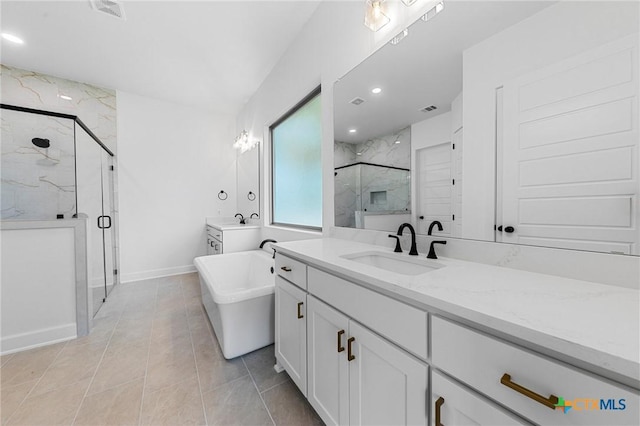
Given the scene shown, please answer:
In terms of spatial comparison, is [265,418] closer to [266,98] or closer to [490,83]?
[490,83]

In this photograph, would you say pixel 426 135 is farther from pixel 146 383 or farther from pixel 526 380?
pixel 146 383

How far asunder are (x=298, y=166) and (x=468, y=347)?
2.44m

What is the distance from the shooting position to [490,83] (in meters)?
0.98

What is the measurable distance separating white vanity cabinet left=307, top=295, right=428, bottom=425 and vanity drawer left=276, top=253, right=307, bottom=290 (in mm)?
124

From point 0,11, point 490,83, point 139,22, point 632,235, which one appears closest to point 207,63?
point 139,22

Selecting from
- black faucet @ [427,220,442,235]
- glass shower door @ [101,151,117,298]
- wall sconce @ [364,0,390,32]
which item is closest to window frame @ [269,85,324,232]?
wall sconce @ [364,0,390,32]

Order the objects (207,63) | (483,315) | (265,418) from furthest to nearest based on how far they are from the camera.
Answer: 1. (207,63)
2. (265,418)
3. (483,315)

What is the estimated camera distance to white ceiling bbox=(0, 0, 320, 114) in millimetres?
2119

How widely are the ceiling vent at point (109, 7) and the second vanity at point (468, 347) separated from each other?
275 centimetres

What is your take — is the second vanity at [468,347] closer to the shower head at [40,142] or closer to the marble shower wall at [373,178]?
the marble shower wall at [373,178]

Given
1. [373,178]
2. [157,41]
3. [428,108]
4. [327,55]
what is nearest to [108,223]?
[157,41]

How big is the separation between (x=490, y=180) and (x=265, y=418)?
1.60 m

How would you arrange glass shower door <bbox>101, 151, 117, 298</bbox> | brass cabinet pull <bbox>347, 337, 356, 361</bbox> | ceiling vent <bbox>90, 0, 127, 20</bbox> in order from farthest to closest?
glass shower door <bbox>101, 151, 117, 298</bbox> → ceiling vent <bbox>90, 0, 127, 20</bbox> → brass cabinet pull <bbox>347, 337, 356, 361</bbox>

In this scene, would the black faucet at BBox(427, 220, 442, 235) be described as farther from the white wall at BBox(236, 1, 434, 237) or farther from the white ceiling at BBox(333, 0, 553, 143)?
the white wall at BBox(236, 1, 434, 237)
